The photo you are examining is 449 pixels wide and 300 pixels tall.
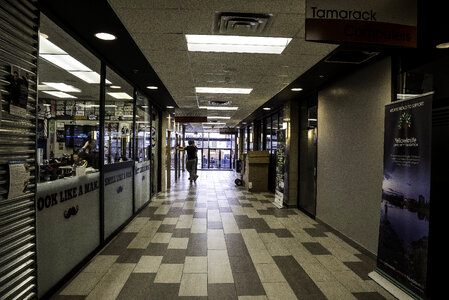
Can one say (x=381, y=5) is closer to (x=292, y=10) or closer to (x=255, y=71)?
(x=292, y=10)

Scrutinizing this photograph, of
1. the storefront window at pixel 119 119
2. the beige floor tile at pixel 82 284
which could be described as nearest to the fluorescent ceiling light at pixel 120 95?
the storefront window at pixel 119 119

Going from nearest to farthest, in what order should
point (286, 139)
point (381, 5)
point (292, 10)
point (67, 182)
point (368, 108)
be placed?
point (381, 5) → point (292, 10) → point (67, 182) → point (368, 108) → point (286, 139)

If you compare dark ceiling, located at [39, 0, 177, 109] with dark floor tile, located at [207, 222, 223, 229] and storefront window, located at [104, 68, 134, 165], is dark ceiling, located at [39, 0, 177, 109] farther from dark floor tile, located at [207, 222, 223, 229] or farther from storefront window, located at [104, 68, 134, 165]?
dark floor tile, located at [207, 222, 223, 229]

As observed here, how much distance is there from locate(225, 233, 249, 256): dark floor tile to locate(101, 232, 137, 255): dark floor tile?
4.86 feet

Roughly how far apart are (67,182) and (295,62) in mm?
3339

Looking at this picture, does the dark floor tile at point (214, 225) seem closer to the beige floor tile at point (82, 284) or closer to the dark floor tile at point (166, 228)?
the dark floor tile at point (166, 228)

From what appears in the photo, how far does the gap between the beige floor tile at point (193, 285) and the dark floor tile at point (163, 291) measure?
0.19 ft

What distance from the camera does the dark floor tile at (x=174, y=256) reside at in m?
3.68

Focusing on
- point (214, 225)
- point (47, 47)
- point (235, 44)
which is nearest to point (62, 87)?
point (47, 47)

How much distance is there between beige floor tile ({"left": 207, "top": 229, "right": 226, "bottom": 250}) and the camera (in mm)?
4254

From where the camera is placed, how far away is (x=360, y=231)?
165 inches

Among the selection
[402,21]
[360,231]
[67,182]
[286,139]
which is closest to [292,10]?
[402,21]

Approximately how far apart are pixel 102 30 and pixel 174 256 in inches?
111

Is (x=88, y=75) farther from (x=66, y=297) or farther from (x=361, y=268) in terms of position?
(x=361, y=268)
